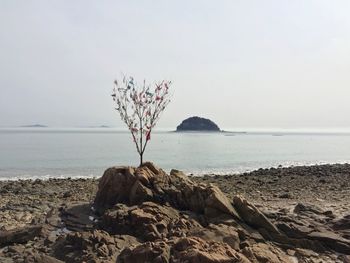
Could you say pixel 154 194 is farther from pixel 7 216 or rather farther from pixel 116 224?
pixel 7 216

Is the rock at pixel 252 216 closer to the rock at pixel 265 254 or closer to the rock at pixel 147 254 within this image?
the rock at pixel 265 254

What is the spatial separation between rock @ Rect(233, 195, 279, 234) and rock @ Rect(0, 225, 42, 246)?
4.68 metres

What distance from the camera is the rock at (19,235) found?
32.6 ft

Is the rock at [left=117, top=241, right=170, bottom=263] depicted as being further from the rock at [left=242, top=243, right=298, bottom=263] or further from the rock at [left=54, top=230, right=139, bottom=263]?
the rock at [left=242, top=243, right=298, bottom=263]

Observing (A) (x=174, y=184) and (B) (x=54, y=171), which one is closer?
(A) (x=174, y=184)

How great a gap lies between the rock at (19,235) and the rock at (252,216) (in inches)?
184

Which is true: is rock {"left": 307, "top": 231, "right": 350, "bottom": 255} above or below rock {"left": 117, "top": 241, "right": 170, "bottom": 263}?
below

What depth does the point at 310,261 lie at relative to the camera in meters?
9.28

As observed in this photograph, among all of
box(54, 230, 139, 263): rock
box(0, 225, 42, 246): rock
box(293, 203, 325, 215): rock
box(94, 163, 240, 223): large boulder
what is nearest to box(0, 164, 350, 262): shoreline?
box(293, 203, 325, 215): rock

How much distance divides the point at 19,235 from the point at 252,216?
5.35m

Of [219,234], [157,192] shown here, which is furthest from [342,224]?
[157,192]

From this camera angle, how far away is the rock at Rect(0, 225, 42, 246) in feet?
32.6

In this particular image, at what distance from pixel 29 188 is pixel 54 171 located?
48.4 ft

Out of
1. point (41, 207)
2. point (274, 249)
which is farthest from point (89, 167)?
point (274, 249)
